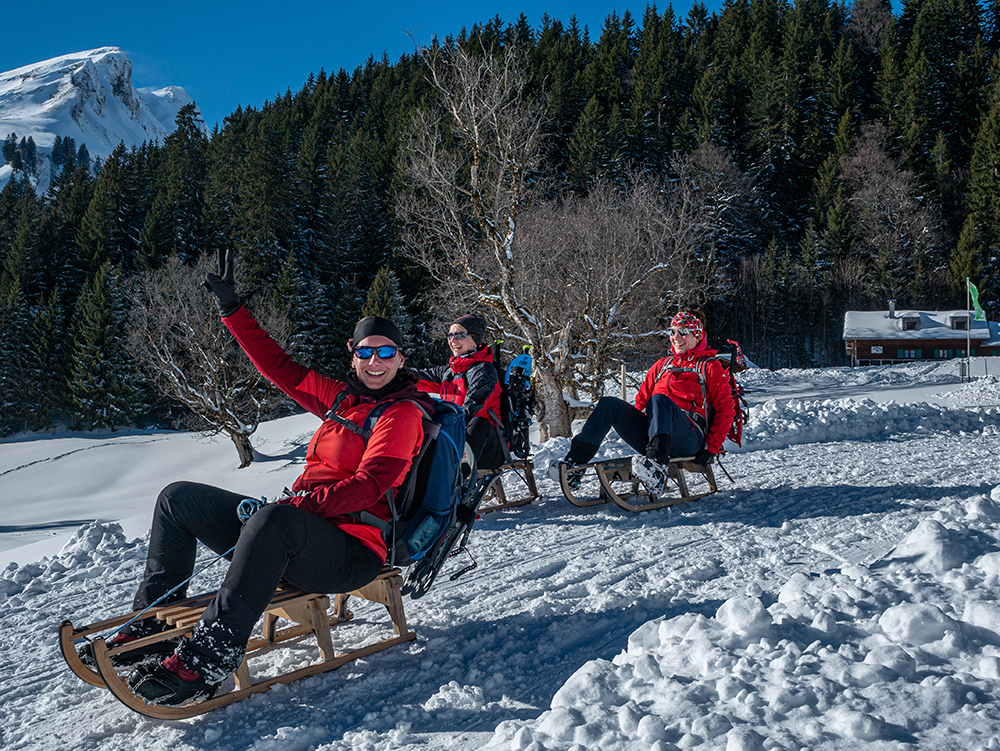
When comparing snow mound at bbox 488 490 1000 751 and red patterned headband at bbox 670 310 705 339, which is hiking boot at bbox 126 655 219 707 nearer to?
snow mound at bbox 488 490 1000 751

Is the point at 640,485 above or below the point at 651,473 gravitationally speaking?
below

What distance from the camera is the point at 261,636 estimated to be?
3.19 metres

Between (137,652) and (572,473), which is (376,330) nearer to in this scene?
(137,652)

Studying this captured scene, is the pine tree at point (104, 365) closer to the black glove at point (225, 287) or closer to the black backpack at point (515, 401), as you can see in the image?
the black backpack at point (515, 401)

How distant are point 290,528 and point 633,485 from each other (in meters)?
4.05

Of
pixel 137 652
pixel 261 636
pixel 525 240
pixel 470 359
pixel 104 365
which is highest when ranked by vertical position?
pixel 525 240

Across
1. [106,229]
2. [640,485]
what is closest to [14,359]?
[106,229]

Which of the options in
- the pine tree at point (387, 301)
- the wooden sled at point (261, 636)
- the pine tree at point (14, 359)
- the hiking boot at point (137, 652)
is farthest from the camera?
the pine tree at point (387, 301)

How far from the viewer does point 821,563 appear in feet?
13.0

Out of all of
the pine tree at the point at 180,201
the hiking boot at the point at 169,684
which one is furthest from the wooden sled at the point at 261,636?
the pine tree at the point at 180,201

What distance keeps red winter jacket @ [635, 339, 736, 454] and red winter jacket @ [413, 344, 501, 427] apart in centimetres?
139

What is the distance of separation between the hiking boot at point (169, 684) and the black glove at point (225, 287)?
1668 millimetres

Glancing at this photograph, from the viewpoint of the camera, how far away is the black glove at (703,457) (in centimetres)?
576

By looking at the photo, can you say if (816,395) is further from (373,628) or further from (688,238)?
(373,628)
